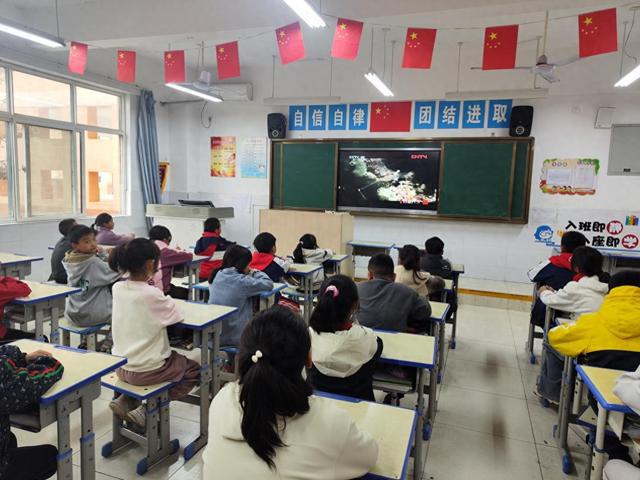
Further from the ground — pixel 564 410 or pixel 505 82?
pixel 505 82

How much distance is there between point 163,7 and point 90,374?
4493 millimetres

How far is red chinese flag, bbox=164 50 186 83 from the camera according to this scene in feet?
15.0

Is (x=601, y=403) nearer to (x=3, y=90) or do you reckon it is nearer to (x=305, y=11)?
(x=305, y=11)

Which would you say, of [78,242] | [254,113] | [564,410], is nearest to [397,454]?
[564,410]

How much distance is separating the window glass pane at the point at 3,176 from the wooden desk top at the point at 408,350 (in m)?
5.25

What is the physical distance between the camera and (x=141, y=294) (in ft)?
6.67

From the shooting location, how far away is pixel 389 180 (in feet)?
22.6

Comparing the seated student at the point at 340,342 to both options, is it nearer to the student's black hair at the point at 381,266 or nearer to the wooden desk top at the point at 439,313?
the student's black hair at the point at 381,266

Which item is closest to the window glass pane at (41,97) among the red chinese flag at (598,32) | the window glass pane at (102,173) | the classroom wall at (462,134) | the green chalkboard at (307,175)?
the window glass pane at (102,173)

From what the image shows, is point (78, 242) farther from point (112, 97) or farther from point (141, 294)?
point (112, 97)

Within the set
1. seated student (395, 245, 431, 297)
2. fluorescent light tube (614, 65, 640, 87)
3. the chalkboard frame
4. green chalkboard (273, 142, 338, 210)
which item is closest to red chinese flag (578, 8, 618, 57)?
fluorescent light tube (614, 65, 640, 87)

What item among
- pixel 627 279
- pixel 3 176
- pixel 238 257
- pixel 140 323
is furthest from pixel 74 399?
pixel 3 176

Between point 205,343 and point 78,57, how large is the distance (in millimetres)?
3917

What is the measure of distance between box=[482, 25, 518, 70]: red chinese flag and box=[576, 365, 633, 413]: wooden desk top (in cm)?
260
